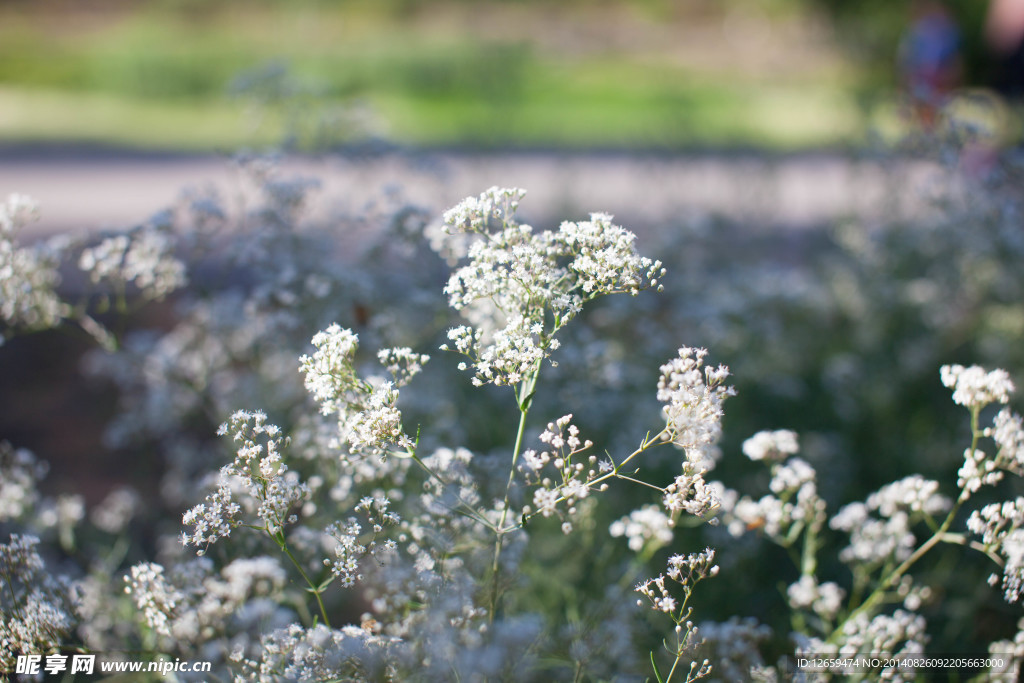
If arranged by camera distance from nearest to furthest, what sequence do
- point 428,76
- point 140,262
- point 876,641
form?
point 876,641 < point 140,262 < point 428,76

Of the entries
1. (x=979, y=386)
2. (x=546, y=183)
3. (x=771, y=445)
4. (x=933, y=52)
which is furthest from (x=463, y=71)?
(x=979, y=386)

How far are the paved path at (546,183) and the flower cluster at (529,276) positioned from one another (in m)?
1.23

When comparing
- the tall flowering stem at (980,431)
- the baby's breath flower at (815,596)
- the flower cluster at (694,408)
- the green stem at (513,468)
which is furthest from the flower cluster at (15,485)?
the tall flowering stem at (980,431)

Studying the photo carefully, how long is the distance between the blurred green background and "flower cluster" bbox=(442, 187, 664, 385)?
234 centimetres

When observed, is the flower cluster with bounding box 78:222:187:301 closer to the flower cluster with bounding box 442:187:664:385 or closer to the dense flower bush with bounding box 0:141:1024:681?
the dense flower bush with bounding box 0:141:1024:681

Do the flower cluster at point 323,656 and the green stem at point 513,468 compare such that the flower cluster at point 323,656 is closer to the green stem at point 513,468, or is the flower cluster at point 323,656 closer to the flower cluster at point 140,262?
the green stem at point 513,468

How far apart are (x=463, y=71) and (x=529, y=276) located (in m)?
18.3

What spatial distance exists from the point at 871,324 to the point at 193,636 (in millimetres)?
4679

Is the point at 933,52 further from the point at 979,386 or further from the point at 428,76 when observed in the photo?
the point at 428,76

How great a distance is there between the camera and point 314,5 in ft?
96.0

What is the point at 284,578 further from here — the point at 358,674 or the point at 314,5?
the point at 314,5

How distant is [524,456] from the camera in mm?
2023

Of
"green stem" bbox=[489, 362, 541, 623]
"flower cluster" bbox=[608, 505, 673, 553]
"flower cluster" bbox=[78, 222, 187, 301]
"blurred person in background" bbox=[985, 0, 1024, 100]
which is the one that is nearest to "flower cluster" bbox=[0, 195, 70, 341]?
"flower cluster" bbox=[78, 222, 187, 301]

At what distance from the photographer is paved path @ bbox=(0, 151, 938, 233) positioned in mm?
4688
